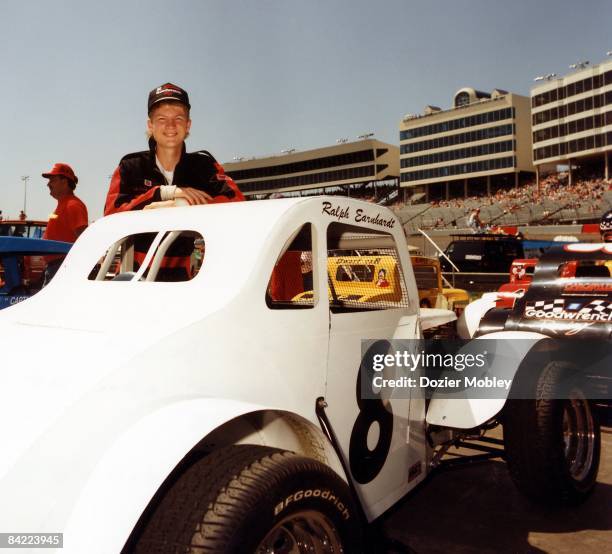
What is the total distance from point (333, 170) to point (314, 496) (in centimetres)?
10846

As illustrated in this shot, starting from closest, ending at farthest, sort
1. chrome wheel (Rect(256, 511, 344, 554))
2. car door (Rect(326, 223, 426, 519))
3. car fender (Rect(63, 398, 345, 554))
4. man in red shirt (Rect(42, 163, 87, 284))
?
1. car fender (Rect(63, 398, 345, 554))
2. chrome wheel (Rect(256, 511, 344, 554))
3. car door (Rect(326, 223, 426, 519))
4. man in red shirt (Rect(42, 163, 87, 284))

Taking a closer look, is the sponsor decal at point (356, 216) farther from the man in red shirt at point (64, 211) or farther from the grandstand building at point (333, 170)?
the grandstand building at point (333, 170)

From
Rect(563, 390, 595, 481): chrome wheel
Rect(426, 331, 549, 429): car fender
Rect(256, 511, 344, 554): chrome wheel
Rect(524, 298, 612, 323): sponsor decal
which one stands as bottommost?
Rect(563, 390, 595, 481): chrome wheel

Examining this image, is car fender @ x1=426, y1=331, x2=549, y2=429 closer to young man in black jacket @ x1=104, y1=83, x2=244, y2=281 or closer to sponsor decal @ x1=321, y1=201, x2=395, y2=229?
sponsor decal @ x1=321, y1=201, x2=395, y2=229

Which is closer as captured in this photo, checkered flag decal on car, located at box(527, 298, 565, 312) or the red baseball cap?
checkered flag decal on car, located at box(527, 298, 565, 312)

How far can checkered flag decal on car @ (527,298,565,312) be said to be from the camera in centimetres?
438

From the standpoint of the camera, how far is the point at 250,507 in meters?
1.62

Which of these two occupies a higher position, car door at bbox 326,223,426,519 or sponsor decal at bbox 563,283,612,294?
sponsor decal at bbox 563,283,612,294

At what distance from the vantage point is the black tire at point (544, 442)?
135 inches

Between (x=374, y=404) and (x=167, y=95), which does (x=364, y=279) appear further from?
(x=167, y=95)

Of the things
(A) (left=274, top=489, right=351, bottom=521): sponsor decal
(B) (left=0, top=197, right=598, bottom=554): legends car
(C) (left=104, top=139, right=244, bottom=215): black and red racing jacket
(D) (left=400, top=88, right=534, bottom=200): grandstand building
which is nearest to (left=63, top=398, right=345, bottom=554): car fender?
(B) (left=0, top=197, right=598, bottom=554): legends car

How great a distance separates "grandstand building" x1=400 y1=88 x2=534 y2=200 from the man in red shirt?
85.7 meters

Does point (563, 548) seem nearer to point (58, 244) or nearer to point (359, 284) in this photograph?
point (359, 284)

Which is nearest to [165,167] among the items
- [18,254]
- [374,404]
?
[374,404]
